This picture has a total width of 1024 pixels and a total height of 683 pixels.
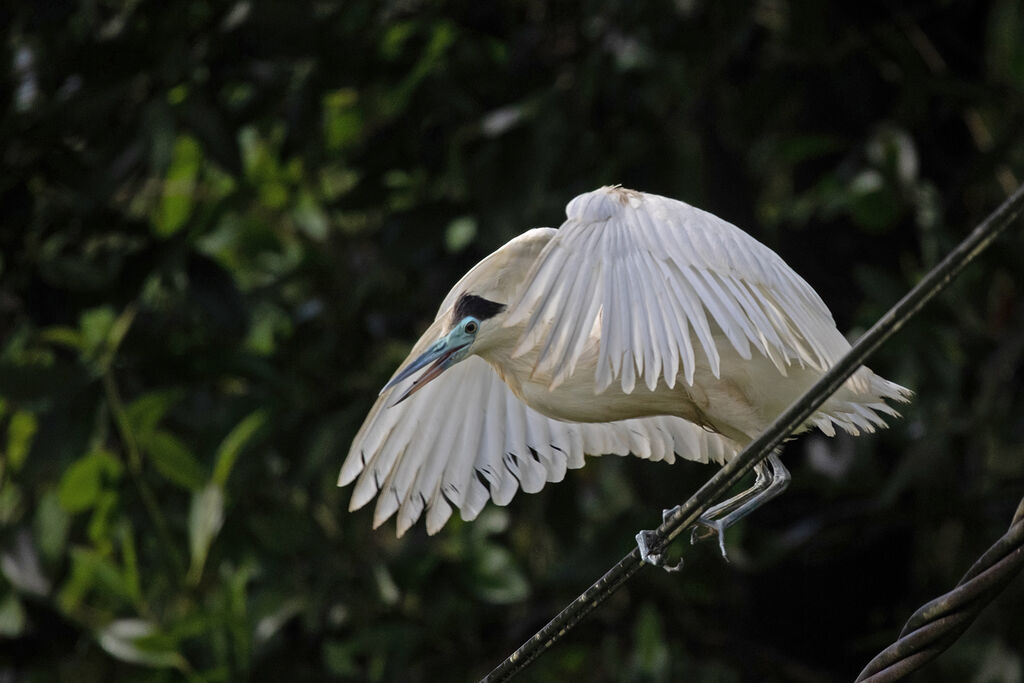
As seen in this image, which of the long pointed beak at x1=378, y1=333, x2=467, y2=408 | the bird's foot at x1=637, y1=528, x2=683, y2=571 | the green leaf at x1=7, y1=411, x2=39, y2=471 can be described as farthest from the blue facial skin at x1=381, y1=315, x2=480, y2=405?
the green leaf at x1=7, y1=411, x2=39, y2=471

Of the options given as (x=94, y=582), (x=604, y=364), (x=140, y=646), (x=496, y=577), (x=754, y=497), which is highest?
(x=604, y=364)

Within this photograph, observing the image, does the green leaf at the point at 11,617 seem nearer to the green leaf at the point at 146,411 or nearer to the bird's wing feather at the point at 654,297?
the green leaf at the point at 146,411

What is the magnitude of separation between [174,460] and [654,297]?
2.12 m

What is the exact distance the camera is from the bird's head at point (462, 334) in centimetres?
207

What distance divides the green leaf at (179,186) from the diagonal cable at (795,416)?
2467mm

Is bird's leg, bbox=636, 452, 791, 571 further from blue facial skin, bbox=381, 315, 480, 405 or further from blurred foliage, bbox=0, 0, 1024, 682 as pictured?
blurred foliage, bbox=0, 0, 1024, 682

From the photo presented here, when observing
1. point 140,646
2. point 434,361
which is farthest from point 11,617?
point 434,361

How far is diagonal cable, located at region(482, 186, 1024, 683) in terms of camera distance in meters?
1.26

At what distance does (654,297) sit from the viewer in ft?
5.77

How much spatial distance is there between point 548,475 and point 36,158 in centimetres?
197

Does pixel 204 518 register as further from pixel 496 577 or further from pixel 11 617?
pixel 496 577

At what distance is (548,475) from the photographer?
89.9 inches

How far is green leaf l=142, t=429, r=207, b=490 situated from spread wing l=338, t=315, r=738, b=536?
1.35 metres

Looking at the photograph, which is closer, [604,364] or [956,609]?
[956,609]
